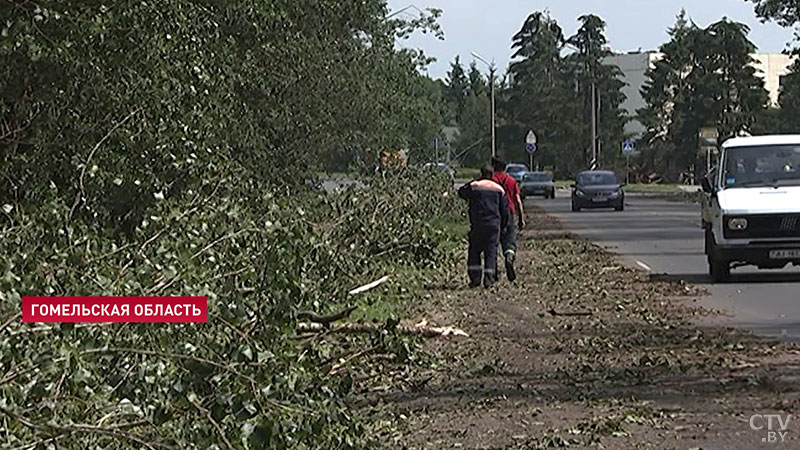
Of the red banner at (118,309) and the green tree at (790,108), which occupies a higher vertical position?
the green tree at (790,108)

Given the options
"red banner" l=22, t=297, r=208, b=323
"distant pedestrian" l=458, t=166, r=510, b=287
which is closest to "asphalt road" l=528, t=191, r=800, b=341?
"distant pedestrian" l=458, t=166, r=510, b=287

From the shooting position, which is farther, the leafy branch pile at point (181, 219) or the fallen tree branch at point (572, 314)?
the fallen tree branch at point (572, 314)

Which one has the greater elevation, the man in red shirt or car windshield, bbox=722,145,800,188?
car windshield, bbox=722,145,800,188

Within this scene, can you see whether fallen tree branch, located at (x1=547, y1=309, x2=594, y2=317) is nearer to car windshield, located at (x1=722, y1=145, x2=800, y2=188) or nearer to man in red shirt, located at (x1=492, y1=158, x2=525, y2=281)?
man in red shirt, located at (x1=492, y1=158, x2=525, y2=281)

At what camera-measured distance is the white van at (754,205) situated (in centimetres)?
1995

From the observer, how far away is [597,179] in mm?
54562

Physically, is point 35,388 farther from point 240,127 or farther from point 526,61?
point 526,61

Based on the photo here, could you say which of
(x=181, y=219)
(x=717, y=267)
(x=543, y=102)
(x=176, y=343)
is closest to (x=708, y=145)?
(x=717, y=267)

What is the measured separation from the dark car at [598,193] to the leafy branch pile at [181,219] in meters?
23.7

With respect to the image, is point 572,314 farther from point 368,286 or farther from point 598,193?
point 598,193

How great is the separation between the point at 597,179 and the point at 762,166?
111 ft

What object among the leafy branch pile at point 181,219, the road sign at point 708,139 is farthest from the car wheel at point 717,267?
the road sign at point 708,139

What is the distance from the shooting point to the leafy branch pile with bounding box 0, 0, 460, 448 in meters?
7.27

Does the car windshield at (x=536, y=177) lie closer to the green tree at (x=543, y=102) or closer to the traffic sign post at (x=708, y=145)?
the traffic sign post at (x=708, y=145)
